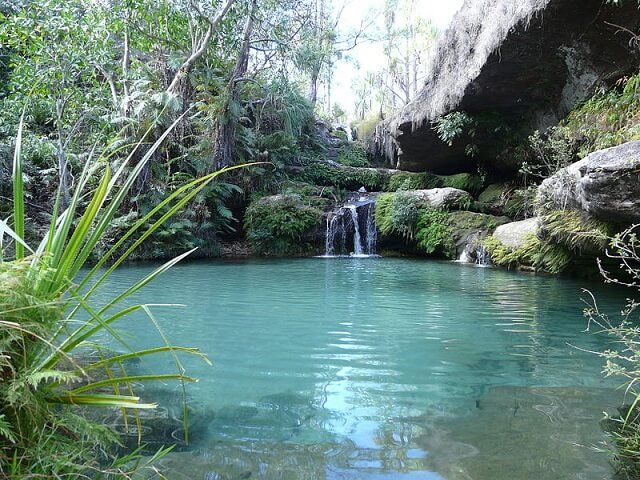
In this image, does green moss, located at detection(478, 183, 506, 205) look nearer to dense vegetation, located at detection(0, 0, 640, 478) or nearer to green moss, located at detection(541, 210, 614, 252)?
dense vegetation, located at detection(0, 0, 640, 478)

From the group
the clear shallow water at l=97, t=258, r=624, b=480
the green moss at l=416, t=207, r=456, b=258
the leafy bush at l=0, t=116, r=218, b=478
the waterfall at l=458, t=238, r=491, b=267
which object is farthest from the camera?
the green moss at l=416, t=207, r=456, b=258

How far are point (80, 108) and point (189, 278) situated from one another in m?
6.09

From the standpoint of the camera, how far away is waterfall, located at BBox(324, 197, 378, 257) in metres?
14.0

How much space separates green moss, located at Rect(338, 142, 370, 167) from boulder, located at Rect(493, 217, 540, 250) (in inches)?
389

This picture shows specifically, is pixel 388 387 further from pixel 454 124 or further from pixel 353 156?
pixel 353 156

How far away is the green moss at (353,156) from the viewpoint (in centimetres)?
1973

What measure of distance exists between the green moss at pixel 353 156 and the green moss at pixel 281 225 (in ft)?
19.5

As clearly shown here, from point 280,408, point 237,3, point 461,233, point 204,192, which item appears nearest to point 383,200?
point 461,233

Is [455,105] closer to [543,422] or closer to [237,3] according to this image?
[237,3]

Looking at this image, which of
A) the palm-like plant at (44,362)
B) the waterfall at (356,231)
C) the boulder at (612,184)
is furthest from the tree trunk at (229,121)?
the palm-like plant at (44,362)

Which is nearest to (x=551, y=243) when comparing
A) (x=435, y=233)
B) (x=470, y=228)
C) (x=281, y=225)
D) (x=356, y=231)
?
(x=470, y=228)

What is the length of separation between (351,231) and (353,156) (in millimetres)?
6911

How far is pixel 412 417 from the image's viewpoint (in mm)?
2432

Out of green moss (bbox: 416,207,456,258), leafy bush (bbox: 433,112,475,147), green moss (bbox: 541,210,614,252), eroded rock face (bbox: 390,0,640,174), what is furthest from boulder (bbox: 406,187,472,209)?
green moss (bbox: 541,210,614,252)
